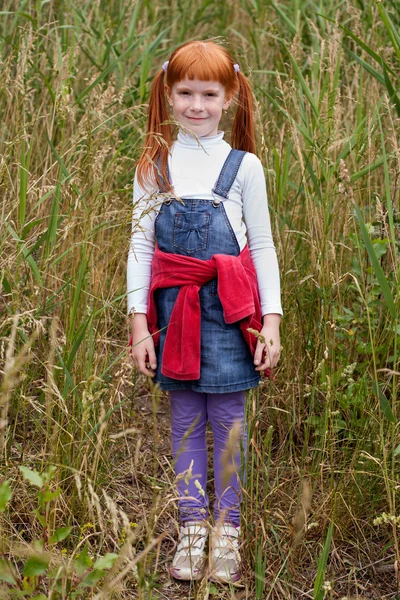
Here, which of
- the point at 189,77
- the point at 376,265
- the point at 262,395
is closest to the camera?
the point at 376,265

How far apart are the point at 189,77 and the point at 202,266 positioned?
445 mm

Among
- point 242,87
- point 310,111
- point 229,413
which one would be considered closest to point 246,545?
point 229,413

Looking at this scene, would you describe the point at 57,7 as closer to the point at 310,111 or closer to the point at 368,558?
the point at 310,111

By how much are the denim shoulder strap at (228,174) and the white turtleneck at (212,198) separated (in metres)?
0.01

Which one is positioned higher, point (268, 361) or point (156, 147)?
point (156, 147)

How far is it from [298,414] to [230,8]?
273 cm

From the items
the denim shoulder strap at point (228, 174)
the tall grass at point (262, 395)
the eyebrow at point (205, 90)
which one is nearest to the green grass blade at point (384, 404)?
the tall grass at point (262, 395)

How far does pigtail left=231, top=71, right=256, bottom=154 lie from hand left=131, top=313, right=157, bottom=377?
0.52 m

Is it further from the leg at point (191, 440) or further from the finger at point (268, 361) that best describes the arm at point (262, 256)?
the leg at point (191, 440)

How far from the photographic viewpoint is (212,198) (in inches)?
75.8

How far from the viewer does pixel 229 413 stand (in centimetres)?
202

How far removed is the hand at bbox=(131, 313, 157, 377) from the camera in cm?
198

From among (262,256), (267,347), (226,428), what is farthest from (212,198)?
(226,428)

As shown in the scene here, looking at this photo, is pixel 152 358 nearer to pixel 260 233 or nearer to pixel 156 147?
pixel 260 233
